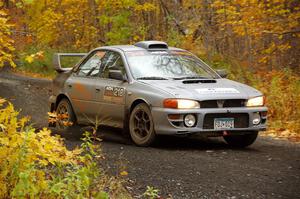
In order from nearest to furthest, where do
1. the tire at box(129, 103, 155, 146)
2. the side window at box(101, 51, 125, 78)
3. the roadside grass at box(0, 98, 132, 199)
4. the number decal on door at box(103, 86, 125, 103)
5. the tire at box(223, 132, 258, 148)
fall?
1. the roadside grass at box(0, 98, 132, 199)
2. the tire at box(129, 103, 155, 146)
3. the tire at box(223, 132, 258, 148)
4. the number decal on door at box(103, 86, 125, 103)
5. the side window at box(101, 51, 125, 78)

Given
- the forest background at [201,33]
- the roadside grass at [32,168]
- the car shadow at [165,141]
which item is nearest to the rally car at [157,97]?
the car shadow at [165,141]

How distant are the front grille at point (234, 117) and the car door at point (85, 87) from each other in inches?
89.3

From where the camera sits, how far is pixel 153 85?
977 centimetres

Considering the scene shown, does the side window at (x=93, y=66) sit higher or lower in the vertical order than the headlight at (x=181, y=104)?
higher

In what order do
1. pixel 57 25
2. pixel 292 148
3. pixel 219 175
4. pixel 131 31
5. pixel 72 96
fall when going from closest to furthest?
pixel 219 175, pixel 292 148, pixel 72 96, pixel 131 31, pixel 57 25

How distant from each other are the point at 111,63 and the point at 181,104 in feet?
7.03

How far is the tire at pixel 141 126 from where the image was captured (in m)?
9.64

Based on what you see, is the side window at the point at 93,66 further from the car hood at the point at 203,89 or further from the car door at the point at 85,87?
the car hood at the point at 203,89

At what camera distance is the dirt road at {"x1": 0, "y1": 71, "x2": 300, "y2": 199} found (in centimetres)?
684

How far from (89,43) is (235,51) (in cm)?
815

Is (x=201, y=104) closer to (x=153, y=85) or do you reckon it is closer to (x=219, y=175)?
(x=153, y=85)

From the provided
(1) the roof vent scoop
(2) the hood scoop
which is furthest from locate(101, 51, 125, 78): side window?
(2) the hood scoop


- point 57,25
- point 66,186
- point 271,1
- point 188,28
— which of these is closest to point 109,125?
point 66,186

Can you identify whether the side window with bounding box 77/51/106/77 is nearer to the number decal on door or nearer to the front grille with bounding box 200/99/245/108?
the number decal on door
